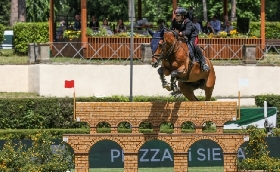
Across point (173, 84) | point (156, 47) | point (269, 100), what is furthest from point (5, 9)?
Result: point (156, 47)

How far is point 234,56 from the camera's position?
43.5m

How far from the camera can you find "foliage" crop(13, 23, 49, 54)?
158 ft

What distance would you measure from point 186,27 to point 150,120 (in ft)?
9.69

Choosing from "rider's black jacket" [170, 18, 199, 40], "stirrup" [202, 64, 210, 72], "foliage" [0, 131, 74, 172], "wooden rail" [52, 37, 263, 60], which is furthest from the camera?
"wooden rail" [52, 37, 263, 60]

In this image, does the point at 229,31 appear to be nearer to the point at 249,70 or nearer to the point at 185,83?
the point at 249,70

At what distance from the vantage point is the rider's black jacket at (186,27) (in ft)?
84.3

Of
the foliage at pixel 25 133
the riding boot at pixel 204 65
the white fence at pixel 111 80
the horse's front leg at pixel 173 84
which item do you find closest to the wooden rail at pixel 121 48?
the white fence at pixel 111 80

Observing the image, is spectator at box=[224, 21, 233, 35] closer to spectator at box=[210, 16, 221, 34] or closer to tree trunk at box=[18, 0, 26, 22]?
spectator at box=[210, 16, 221, 34]

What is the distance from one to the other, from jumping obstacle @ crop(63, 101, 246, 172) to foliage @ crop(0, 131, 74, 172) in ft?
1.77

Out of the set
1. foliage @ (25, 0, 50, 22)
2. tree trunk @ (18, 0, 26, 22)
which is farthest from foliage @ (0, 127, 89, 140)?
foliage @ (25, 0, 50, 22)

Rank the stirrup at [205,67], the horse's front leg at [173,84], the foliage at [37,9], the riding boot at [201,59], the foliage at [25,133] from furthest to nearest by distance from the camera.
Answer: the foliage at [37,9]
the foliage at [25,133]
the stirrup at [205,67]
the riding boot at [201,59]
the horse's front leg at [173,84]

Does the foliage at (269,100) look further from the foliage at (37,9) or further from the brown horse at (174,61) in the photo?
the foliage at (37,9)

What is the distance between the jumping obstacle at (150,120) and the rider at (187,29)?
146 cm

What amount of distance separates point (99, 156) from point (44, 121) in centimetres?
839
